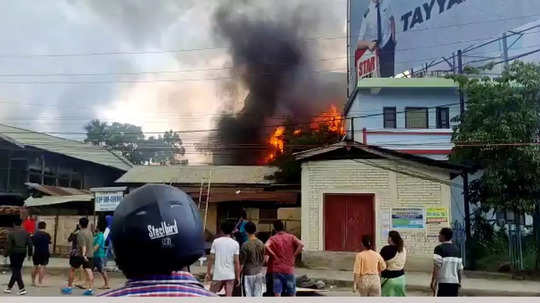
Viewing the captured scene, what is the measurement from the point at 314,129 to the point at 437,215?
10.0m

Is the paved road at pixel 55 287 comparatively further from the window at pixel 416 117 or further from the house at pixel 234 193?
the window at pixel 416 117

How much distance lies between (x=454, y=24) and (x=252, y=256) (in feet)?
58.7

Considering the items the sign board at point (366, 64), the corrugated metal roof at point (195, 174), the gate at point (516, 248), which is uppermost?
the sign board at point (366, 64)

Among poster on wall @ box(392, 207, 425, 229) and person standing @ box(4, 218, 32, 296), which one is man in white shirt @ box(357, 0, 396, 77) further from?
person standing @ box(4, 218, 32, 296)

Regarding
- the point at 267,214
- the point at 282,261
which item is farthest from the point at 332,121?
the point at 282,261

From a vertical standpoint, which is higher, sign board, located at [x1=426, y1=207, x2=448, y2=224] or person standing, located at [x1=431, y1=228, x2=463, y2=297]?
sign board, located at [x1=426, y1=207, x2=448, y2=224]

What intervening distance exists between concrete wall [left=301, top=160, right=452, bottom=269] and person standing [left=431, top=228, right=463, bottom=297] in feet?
25.9

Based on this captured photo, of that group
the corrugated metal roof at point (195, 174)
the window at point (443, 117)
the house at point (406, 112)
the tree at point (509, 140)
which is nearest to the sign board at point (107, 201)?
the corrugated metal roof at point (195, 174)

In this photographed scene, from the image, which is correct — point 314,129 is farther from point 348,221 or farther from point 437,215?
point 437,215

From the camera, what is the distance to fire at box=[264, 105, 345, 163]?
23706 mm

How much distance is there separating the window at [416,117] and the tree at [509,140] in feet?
18.8

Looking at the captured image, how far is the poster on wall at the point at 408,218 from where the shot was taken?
14070 mm

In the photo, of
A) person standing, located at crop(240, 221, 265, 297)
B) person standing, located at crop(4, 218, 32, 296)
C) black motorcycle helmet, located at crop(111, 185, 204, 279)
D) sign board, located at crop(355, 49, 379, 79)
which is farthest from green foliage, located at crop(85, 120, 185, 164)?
black motorcycle helmet, located at crop(111, 185, 204, 279)

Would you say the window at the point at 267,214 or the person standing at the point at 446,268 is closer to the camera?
the person standing at the point at 446,268
